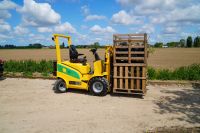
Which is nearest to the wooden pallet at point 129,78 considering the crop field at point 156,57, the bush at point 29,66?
the bush at point 29,66

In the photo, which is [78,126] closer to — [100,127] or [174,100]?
[100,127]

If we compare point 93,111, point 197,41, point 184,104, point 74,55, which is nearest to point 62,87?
point 74,55

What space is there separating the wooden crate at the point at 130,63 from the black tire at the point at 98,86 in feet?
1.11

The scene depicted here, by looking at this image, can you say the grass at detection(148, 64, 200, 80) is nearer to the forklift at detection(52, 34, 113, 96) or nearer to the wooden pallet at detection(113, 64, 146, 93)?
the wooden pallet at detection(113, 64, 146, 93)

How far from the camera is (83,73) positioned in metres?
9.59

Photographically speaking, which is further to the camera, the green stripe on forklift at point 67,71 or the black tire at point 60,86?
the black tire at point 60,86

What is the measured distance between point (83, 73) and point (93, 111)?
8.19 feet

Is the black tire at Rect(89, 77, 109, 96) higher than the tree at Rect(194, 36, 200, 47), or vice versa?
the tree at Rect(194, 36, 200, 47)

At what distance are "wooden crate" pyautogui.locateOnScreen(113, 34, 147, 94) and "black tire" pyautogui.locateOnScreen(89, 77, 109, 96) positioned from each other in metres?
0.34

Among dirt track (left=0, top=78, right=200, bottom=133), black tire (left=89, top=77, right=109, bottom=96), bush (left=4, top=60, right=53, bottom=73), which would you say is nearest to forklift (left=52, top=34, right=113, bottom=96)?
black tire (left=89, top=77, right=109, bottom=96)

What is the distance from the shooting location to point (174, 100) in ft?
28.2

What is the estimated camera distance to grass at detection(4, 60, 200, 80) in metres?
12.0

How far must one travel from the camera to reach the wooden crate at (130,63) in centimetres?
877

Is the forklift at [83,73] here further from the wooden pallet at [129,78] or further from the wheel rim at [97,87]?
the wooden pallet at [129,78]
